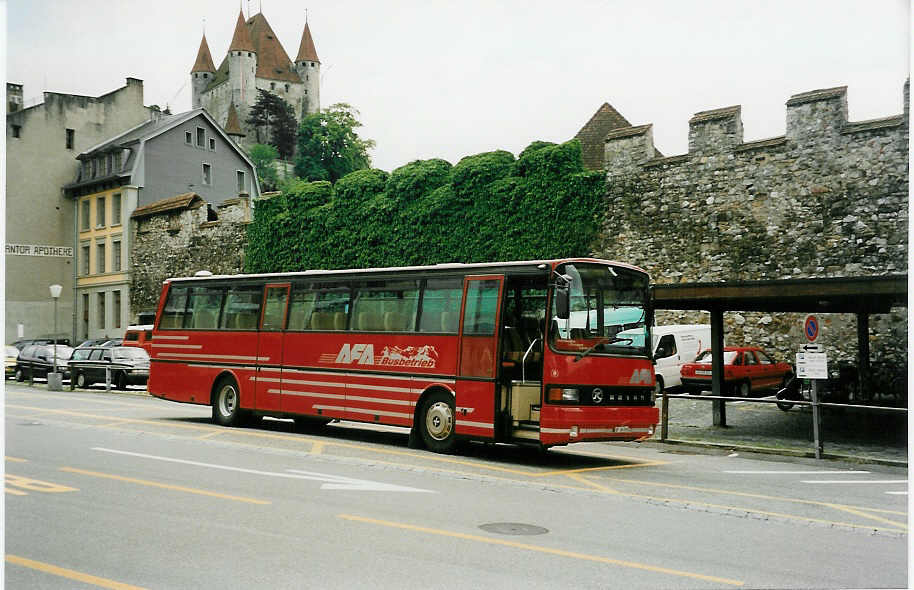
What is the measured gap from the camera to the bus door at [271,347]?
1755 cm

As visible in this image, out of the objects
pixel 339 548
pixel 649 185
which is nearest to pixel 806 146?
pixel 649 185

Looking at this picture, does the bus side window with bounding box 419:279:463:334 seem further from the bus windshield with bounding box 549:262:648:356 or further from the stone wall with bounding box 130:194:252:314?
the stone wall with bounding box 130:194:252:314

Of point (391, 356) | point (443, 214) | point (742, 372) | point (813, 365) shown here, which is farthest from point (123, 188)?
point (813, 365)

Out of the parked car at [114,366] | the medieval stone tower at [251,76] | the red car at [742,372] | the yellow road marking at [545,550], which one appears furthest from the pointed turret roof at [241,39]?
the yellow road marking at [545,550]

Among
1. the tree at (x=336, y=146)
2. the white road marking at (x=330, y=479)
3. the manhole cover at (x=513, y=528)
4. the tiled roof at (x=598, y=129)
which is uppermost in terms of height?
the tree at (x=336, y=146)

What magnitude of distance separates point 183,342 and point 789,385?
49.7 feet

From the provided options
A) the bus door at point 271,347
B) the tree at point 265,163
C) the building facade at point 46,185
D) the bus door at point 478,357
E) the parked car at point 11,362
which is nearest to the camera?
the bus door at point 478,357

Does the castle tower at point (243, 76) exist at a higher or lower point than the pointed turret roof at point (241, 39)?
lower

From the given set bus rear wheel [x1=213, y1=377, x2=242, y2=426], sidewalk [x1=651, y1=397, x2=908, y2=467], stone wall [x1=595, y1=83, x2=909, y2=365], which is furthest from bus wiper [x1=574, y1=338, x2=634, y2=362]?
stone wall [x1=595, y1=83, x2=909, y2=365]

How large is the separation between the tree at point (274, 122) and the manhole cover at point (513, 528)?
367 ft

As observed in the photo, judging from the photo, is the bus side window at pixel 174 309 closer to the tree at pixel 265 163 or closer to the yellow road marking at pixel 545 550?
the yellow road marking at pixel 545 550

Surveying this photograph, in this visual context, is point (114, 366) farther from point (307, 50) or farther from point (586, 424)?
point (307, 50)

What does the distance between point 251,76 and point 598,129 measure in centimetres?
8942

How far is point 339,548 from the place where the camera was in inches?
281
